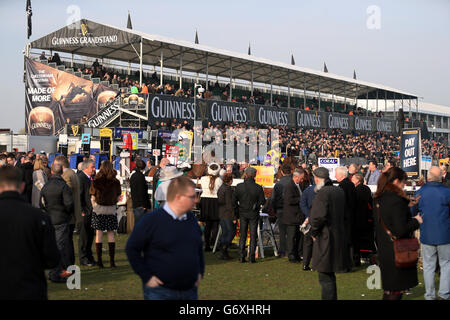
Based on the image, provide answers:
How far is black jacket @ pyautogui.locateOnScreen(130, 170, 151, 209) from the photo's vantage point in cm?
1233

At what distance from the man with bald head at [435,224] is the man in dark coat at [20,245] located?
17.7 ft

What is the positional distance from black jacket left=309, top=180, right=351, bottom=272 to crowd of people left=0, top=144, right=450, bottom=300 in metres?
0.01

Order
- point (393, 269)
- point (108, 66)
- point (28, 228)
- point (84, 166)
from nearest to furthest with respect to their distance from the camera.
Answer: point (28, 228) → point (393, 269) → point (84, 166) → point (108, 66)

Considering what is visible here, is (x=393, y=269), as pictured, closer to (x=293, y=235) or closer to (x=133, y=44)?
(x=293, y=235)

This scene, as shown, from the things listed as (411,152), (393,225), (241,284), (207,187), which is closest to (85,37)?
(411,152)

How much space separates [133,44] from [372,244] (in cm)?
2736

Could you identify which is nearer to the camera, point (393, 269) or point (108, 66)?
point (393, 269)

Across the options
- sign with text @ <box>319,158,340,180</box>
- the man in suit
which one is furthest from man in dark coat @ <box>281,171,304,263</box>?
sign with text @ <box>319,158,340,180</box>

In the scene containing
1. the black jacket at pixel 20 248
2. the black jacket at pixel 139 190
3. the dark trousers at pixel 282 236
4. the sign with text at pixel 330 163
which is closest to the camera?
the black jacket at pixel 20 248

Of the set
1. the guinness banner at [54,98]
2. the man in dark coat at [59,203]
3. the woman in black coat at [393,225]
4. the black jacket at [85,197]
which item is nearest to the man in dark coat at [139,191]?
the black jacket at [85,197]

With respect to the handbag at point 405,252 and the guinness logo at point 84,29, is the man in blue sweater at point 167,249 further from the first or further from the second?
the guinness logo at point 84,29

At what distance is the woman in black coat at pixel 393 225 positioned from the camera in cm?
679

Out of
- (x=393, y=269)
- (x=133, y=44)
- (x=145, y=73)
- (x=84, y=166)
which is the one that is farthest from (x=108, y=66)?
(x=393, y=269)
